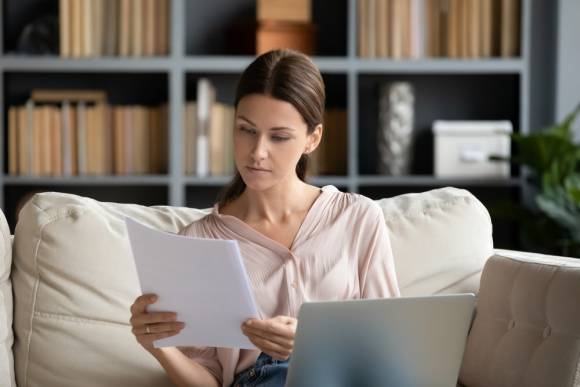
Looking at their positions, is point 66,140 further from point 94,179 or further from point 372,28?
point 372,28

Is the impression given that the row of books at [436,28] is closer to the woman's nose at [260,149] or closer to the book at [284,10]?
the book at [284,10]

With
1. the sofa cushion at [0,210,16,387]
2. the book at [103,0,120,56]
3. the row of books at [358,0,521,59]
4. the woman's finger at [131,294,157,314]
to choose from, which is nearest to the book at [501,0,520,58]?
the row of books at [358,0,521,59]

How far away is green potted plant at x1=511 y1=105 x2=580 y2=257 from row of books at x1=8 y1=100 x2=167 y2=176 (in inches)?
60.0

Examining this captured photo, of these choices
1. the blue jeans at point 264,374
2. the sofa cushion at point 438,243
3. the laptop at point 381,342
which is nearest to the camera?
the laptop at point 381,342

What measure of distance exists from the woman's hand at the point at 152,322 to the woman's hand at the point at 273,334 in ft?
0.39

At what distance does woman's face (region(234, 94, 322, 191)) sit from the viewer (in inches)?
74.9

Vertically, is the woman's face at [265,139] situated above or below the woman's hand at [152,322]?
above

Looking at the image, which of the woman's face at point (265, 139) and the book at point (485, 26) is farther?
the book at point (485, 26)

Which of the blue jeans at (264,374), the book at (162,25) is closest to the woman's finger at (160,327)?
the blue jeans at (264,374)

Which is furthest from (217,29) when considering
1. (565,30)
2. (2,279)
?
(2,279)

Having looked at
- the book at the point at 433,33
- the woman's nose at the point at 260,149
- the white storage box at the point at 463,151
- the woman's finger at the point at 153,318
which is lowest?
the woman's finger at the point at 153,318

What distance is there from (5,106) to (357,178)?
1.55 metres

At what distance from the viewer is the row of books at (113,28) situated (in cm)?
410

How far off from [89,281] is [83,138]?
82.7 inches
